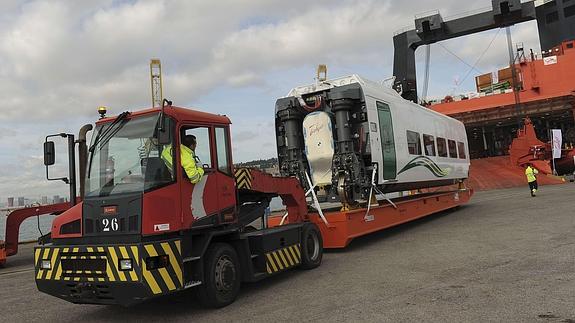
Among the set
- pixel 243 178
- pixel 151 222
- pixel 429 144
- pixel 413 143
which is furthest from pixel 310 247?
pixel 429 144

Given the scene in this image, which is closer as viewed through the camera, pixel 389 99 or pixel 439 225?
pixel 389 99

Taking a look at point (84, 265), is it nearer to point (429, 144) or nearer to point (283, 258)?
point (283, 258)

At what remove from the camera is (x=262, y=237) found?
7.14m

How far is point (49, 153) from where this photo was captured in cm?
654

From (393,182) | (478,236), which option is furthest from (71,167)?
(478,236)

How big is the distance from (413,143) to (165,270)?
9.31 meters

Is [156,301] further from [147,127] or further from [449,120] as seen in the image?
[449,120]

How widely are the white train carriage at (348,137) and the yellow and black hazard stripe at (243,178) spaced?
148 inches

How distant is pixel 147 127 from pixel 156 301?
2629mm

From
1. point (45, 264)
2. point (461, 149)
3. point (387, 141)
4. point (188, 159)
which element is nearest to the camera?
point (45, 264)

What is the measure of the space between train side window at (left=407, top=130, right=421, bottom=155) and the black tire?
25.2 ft

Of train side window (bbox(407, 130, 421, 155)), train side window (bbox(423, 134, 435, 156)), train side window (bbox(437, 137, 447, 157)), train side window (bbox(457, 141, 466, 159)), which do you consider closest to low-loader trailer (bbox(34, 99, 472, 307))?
train side window (bbox(407, 130, 421, 155))

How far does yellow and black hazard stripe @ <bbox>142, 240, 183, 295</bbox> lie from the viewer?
5.34 metres

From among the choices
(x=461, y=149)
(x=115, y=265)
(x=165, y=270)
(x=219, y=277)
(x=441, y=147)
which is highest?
(x=461, y=149)
